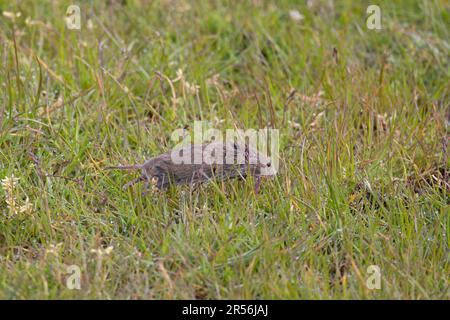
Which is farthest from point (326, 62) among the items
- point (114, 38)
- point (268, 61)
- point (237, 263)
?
point (237, 263)

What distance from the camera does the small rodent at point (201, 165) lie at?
11.6 ft

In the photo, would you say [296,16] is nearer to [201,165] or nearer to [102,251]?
[201,165]

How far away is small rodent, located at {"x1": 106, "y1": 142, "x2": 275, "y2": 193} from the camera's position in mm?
3521

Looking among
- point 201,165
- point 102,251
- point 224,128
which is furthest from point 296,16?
point 102,251

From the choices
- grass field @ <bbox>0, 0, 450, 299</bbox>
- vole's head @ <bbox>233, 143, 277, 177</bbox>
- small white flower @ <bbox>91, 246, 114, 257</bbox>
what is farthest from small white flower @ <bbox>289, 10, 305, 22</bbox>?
small white flower @ <bbox>91, 246, 114, 257</bbox>

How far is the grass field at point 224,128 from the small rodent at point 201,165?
67mm

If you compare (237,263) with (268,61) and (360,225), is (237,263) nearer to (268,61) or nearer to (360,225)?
(360,225)

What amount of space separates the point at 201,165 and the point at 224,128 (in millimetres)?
676

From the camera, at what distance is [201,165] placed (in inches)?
139

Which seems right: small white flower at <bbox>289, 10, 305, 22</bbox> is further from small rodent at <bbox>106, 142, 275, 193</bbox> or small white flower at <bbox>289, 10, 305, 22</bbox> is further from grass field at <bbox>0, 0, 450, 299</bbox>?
small rodent at <bbox>106, 142, 275, 193</bbox>

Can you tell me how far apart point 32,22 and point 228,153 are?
1.98m

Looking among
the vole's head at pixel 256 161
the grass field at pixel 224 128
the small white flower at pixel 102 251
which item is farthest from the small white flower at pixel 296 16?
→ the small white flower at pixel 102 251

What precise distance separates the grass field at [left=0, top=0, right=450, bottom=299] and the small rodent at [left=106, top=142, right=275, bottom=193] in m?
0.07

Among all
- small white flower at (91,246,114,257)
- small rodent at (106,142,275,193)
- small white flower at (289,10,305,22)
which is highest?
small white flower at (289,10,305,22)
